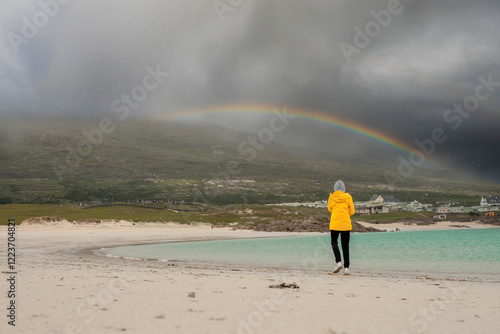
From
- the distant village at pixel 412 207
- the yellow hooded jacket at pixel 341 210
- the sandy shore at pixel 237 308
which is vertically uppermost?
the yellow hooded jacket at pixel 341 210

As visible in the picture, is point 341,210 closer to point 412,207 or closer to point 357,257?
point 357,257

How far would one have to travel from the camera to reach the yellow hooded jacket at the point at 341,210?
13992mm

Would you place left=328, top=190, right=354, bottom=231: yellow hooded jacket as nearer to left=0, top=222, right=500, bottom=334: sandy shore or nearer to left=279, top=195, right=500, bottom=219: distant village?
left=0, top=222, right=500, bottom=334: sandy shore

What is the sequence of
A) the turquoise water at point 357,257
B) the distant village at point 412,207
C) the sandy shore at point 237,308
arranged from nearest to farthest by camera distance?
the sandy shore at point 237,308 → the turquoise water at point 357,257 → the distant village at point 412,207

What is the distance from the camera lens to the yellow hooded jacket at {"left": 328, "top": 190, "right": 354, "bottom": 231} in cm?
1399

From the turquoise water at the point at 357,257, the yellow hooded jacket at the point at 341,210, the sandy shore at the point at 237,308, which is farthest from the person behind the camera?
the turquoise water at the point at 357,257

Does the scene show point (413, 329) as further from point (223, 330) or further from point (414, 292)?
point (414, 292)

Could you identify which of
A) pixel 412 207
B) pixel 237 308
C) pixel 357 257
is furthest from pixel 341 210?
pixel 412 207

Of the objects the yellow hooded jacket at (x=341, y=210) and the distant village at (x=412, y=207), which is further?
the distant village at (x=412, y=207)

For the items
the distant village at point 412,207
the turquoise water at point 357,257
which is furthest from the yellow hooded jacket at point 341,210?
the distant village at point 412,207

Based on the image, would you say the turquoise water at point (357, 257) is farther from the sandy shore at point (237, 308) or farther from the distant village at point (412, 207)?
the distant village at point (412, 207)

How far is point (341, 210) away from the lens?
46.0ft

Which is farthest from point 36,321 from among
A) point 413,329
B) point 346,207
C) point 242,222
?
point 242,222

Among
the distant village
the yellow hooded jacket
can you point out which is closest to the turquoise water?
the yellow hooded jacket
